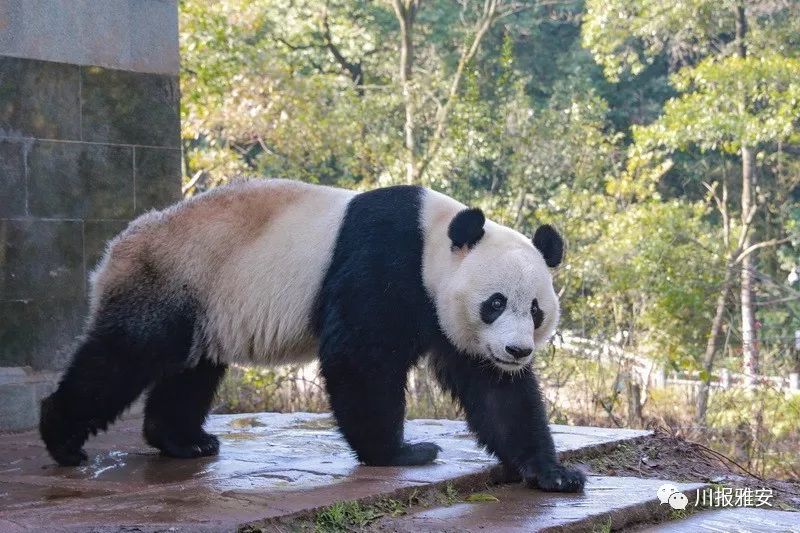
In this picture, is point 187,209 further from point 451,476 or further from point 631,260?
point 631,260

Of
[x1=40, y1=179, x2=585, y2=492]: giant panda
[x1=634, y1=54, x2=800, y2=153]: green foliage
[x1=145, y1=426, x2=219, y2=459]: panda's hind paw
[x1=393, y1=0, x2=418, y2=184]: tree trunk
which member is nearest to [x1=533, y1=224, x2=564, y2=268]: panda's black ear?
[x1=40, y1=179, x2=585, y2=492]: giant panda

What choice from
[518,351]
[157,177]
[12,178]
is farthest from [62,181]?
[518,351]

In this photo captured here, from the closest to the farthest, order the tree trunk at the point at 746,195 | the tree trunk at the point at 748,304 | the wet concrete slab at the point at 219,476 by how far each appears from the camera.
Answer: the wet concrete slab at the point at 219,476 → the tree trunk at the point at 748,304 → the tree trunk at the point at 746,195

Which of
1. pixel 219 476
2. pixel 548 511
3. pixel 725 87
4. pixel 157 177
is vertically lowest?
pixel 548 511

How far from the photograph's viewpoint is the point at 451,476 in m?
4.66

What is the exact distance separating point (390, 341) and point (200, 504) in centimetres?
117

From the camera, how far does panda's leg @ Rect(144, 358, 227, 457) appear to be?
5.44m

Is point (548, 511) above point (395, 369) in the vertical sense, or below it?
below

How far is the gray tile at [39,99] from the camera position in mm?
6488

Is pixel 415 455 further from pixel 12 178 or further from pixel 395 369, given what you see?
pixel 12 178

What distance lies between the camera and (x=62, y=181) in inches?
265

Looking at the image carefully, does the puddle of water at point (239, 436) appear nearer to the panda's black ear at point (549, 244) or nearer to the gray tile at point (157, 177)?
the gray tile at point (157, 177)

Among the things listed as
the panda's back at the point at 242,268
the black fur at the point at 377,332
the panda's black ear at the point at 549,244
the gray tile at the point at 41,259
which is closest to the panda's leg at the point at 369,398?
the black fur at the point at 377,332

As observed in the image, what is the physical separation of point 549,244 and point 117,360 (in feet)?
7.14
